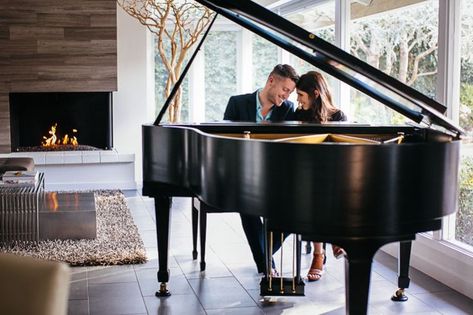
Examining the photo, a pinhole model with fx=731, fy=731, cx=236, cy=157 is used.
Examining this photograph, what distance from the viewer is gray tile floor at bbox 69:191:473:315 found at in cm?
398

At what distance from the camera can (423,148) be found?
285cm

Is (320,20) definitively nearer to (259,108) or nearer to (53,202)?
(259,108)

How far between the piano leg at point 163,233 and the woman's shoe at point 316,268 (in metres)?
0.91

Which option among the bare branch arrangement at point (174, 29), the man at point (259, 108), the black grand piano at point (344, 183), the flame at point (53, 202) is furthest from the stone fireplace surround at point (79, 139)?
the black grand piano at point (344, 183)

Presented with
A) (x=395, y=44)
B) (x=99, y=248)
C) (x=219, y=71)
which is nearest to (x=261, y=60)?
(x=219, y=71)

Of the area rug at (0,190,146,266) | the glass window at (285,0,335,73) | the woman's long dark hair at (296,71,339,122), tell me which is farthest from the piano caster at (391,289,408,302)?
the glass window at (285,0,335,73)

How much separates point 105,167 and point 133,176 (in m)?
0.32

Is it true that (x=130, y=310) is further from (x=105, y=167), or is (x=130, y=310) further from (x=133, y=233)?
(x=105, y=167)

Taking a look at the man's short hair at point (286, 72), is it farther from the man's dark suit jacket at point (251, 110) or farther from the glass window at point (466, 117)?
the glass window at point (466, 117)

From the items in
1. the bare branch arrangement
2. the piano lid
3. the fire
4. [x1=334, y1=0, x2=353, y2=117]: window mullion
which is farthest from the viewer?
the fire

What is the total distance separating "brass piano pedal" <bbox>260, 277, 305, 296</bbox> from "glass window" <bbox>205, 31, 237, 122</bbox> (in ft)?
18.0

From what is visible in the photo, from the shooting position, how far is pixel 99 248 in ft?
17.1

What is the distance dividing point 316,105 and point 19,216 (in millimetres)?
2283

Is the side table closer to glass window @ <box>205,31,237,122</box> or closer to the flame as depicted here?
the flame
